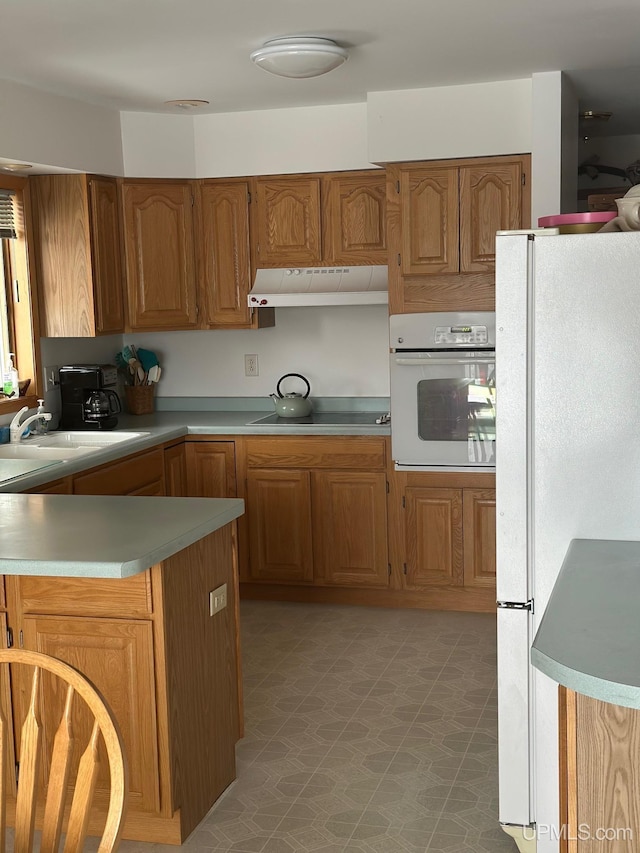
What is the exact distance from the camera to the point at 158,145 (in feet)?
15.9

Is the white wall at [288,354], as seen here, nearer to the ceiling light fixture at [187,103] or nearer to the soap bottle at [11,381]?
the soap bottle at [11,381]

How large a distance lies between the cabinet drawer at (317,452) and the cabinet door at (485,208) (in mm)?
941

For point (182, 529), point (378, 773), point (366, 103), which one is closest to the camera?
point (182, 529)

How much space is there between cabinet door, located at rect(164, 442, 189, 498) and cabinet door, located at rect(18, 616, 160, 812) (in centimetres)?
203

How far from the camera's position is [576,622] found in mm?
1752

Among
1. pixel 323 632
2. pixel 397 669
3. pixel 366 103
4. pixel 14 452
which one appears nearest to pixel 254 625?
pixel 323 632

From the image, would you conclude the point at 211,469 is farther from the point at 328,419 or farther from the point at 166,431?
the point at 328,419

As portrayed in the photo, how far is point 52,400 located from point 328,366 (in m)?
1.44

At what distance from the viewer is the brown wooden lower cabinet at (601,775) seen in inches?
71.4

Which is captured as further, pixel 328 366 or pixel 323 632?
pixel 328 366

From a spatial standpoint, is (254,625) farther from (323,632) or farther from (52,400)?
(52,400)

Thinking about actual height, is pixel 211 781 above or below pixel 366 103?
below

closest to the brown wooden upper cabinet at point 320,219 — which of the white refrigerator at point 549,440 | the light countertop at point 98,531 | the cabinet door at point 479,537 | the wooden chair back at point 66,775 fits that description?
the cabinet door at point 479,537

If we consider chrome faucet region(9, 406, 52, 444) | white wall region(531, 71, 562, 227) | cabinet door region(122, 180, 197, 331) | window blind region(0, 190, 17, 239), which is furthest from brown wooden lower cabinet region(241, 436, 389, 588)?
window blind region(0, 190, 17, 239)
